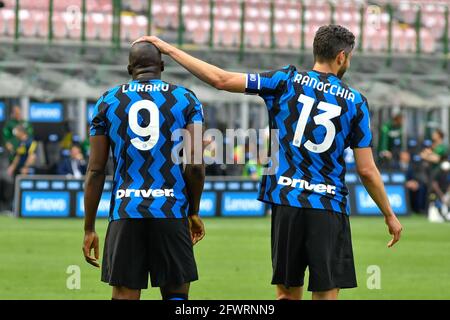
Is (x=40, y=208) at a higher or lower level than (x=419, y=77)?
lower

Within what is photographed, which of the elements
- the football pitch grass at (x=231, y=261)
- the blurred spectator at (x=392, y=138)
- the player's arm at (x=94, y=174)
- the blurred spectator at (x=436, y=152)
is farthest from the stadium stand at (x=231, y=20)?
the player's arm at (x=94, y=174)

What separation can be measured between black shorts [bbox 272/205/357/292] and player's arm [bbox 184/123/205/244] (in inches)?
21.4

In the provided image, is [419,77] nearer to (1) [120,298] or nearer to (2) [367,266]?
(2) [367,266]

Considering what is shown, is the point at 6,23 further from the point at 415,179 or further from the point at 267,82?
the point at 267,82

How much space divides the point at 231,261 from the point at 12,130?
419 inches

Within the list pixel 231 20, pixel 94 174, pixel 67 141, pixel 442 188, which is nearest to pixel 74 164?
pixel 67 141

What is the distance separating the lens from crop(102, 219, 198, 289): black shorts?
25.1 feet

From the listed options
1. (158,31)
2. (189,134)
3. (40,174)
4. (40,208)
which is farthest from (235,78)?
(158,31)

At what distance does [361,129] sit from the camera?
25.6ft

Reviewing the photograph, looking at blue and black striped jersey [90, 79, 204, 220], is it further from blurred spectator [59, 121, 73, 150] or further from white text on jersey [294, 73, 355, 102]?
blurred spectator [59, 121, 73, 150]

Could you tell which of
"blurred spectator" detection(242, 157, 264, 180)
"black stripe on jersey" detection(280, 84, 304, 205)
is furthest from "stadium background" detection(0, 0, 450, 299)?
"black stripe on jersey" detection(280, 84, 304, 205)

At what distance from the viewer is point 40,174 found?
87.7 ft

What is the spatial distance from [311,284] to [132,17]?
78.0 ft

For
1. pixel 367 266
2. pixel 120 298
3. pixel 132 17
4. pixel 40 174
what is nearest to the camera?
pixel 120 298
